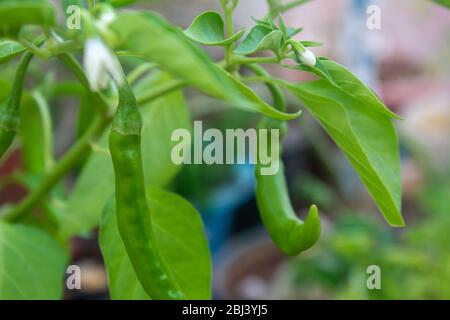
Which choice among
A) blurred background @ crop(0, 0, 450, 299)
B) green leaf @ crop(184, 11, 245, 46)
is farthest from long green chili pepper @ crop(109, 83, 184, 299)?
blurred background @ crop(0, 0, 450, 299)

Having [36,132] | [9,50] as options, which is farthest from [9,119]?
[36,132]

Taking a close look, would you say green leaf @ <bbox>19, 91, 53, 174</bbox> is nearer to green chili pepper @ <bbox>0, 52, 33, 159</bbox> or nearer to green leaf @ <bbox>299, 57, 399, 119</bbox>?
green chili pepper @ <bbox>0, 52, 33, 159</bbox>

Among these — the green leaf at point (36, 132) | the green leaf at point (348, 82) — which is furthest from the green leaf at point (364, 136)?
the green leaf at point (36, 132)

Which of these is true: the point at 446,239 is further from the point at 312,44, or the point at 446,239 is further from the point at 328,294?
the point at 312,44

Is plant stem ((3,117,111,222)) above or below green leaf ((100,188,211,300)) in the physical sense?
above

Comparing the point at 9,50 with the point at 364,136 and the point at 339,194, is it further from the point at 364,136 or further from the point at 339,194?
the point at 339,194

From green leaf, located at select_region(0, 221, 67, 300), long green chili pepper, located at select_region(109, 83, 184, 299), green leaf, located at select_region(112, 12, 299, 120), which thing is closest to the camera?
green leaf, located at select_region(112, 12, 299, 120)

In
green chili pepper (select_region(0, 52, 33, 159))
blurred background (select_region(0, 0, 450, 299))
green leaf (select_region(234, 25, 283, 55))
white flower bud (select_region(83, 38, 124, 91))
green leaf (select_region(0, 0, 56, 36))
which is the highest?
green leaf (select_region(0, 0, 56, 36))
